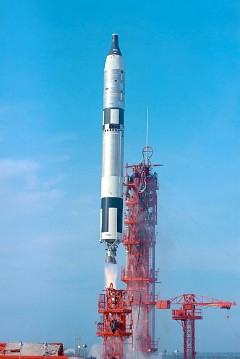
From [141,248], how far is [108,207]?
1435cm

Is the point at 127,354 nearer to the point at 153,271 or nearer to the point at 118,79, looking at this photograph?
the point at 153,271

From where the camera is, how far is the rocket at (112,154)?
10062 cm

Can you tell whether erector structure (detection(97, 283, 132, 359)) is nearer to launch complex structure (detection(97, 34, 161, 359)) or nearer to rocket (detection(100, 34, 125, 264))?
launch complex structure (detection(97, 34, 161, 359))

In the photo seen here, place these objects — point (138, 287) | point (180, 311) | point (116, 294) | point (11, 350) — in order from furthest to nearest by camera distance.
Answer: point (180, 311)
point (138, 287)
point (11, 350)
point (116, 294)

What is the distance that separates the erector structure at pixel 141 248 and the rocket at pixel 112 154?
34.6 feet

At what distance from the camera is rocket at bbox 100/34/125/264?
10062 cm

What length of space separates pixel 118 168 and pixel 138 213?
11.9m

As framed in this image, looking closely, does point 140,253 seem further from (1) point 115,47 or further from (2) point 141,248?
(1) point 115,47

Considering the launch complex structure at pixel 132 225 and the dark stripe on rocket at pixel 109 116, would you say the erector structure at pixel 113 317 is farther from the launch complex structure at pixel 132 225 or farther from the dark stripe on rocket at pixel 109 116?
the dark stripe on rocket at pixel 109 116

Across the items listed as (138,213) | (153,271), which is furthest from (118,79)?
(153,271)

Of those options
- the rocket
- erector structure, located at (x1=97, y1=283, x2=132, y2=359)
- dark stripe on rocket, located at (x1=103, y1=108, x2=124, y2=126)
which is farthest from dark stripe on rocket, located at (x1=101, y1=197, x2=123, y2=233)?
erector structure, located at (x1=97, y1=283, x2=132, y2=359)

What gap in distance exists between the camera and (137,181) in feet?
374

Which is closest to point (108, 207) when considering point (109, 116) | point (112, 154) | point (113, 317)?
point (112, 154)

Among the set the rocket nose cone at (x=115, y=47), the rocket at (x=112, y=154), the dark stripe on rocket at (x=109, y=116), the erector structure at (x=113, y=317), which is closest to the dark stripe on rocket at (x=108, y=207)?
the rocket at (x=112, y=154)
